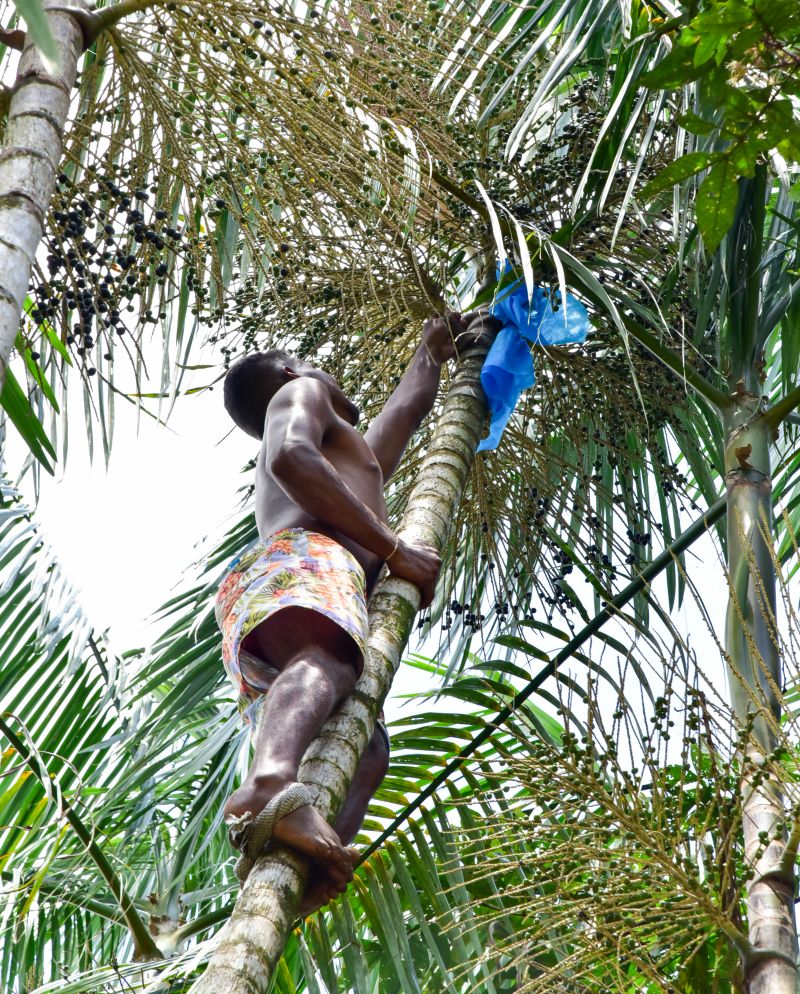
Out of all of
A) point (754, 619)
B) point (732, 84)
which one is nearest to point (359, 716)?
point (754, 619)

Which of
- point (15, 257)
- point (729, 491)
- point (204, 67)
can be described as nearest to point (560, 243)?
point (729, 491)

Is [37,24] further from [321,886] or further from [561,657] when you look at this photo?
[561,657]

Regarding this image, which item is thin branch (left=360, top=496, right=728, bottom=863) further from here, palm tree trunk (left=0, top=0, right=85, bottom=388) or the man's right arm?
palm tree trunk (left=0, top=0, right=85, bottom=388)

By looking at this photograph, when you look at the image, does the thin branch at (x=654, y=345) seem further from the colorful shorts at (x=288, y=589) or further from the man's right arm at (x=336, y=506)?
the colorful shorts at (x=288, y=589)

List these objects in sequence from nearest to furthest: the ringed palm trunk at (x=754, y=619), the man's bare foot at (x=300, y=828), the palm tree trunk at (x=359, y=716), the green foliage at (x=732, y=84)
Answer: the palm tree trunk at (x=359, y=716), the man's bare foot at (x=300, y=828), the green foliage at (x=732, y=84), the ringed palm trunk at (x=754, y=619)

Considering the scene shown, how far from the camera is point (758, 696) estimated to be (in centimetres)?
257

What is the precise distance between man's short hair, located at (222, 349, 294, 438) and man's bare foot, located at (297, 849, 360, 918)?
4.07 ft

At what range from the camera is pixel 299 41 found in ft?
8.84

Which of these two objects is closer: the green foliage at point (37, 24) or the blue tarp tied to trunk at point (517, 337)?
the green foliage at point (37, 24)

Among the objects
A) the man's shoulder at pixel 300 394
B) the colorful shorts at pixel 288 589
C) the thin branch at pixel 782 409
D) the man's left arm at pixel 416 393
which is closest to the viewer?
the colorful shorts at pixel 288 589

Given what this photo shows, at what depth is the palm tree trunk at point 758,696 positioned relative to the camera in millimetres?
2281

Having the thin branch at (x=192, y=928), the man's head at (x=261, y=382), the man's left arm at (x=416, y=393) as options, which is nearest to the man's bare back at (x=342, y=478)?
the man's head at (x=261, y=382)

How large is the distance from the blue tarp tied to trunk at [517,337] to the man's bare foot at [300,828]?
135 centimetres

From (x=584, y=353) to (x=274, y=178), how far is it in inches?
42.1
